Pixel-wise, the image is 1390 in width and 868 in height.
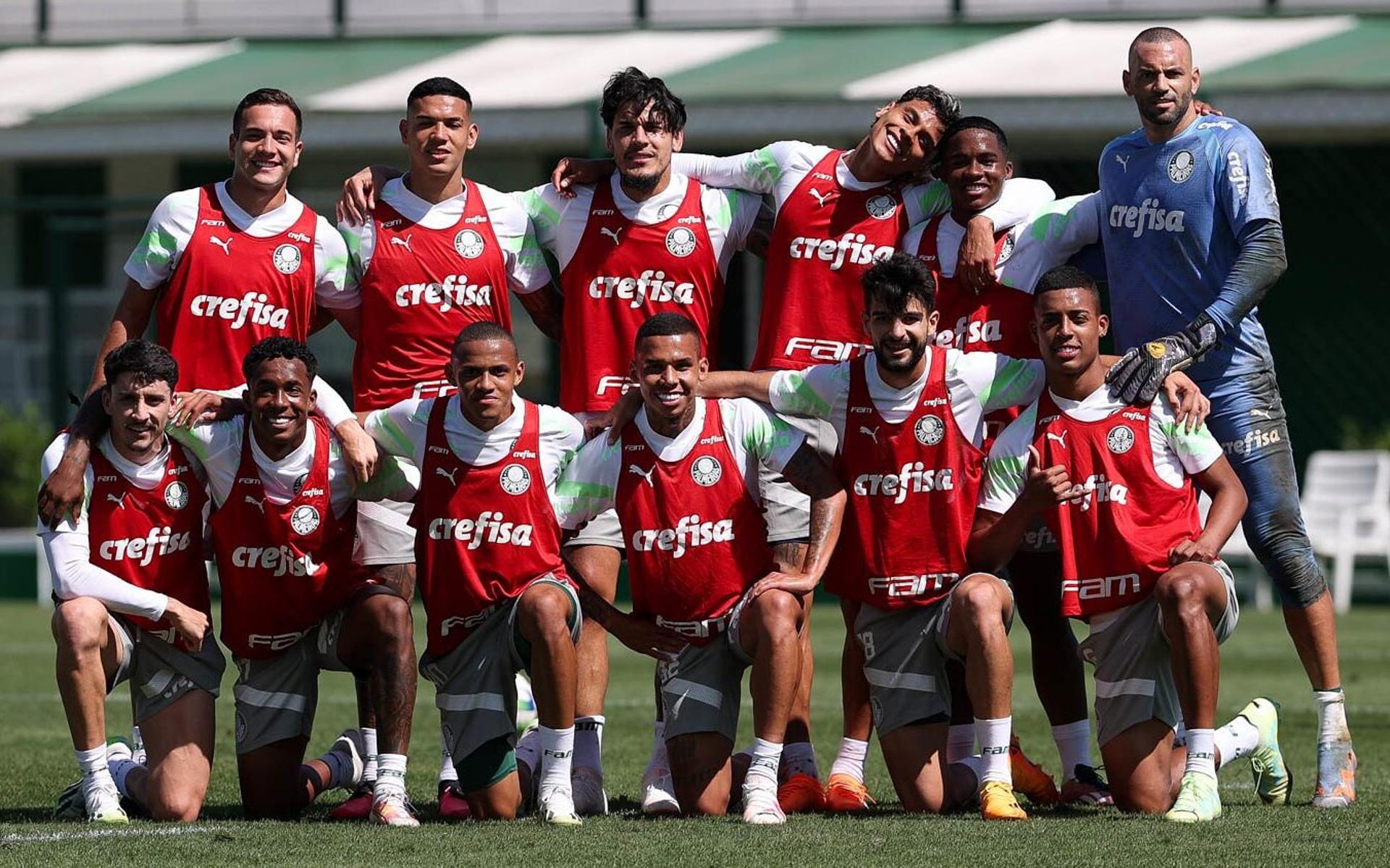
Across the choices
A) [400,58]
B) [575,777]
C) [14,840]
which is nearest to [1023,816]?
[575,777]

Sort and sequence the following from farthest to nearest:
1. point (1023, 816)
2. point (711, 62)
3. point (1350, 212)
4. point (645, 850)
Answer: point (711, 62), point (1350, 212), point (1023, 816), point (645, 850)

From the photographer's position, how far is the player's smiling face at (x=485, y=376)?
6.75 meters

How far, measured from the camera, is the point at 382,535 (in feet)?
24.0

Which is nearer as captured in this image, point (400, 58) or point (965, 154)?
point (965, 154)

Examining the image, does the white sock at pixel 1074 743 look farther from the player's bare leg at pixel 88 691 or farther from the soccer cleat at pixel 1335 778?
the player's bare leg at pixel 88 691

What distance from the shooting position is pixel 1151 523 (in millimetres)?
6750

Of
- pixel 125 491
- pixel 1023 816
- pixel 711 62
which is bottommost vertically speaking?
pixel 1023 816

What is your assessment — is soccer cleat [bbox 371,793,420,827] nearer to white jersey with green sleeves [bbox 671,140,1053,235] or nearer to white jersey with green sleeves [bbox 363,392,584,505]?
white jersey with green sleeves [bbox 363,392,584,505]

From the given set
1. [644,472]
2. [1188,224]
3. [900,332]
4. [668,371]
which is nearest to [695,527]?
[644,472]

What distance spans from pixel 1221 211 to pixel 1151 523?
1.04 meters

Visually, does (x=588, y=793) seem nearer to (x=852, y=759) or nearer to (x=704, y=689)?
(x=704, y=689)

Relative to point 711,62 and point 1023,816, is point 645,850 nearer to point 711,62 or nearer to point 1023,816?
point 1023,816

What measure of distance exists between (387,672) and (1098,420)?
7.64 ft

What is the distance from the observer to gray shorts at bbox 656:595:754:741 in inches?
272
